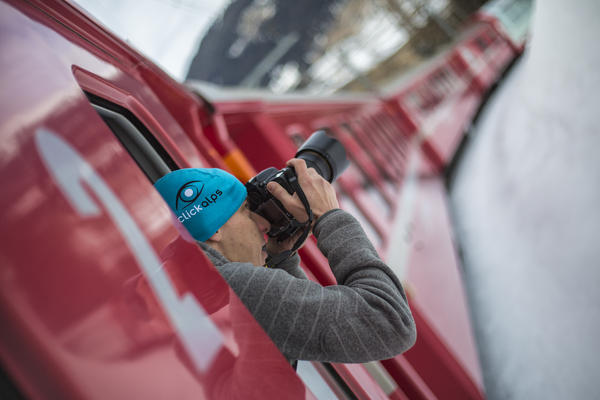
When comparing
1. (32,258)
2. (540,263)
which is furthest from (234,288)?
(540,263)

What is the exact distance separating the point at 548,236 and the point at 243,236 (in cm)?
151

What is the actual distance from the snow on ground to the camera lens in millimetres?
1121

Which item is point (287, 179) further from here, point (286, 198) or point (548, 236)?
point (548, 236)

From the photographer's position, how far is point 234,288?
1.68 ft

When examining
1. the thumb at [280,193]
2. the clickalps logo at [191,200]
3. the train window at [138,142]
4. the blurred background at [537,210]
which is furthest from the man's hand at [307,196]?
the blurred background at [537,210]

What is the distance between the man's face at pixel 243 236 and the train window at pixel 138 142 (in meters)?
0.19

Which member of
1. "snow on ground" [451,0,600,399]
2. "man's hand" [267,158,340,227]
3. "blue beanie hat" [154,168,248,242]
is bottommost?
"snow on ground" [451,0,600,399]

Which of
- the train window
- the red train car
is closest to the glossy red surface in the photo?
the red train car

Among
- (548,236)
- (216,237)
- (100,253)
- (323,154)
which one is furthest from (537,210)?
(100,253)

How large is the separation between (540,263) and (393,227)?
0.73 metres

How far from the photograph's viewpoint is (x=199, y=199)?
58 cm

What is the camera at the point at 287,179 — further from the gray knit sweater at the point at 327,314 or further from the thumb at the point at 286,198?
the gray knit sweater at the point at 327,314

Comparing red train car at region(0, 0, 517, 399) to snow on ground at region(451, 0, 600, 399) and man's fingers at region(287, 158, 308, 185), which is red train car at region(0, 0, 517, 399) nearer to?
man's fingers at region(287, 158, 308, 185)

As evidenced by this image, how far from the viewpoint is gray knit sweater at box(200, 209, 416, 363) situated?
0.49 meters
